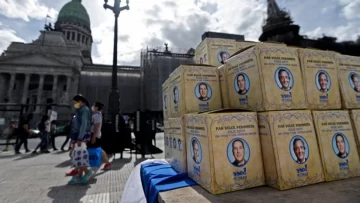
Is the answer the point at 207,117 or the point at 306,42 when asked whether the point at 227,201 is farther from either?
the point at 306,42

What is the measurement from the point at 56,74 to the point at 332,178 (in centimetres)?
3993

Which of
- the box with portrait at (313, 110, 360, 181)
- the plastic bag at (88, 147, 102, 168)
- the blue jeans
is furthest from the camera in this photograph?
the blue jeans

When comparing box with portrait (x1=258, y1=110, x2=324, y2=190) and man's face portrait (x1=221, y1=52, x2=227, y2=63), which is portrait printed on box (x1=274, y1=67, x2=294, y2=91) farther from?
man's face portrait (x1=221, y1=52, x2=227, y2=63)

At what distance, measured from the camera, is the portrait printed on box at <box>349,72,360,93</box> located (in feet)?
5.39

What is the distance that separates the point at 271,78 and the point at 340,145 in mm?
772

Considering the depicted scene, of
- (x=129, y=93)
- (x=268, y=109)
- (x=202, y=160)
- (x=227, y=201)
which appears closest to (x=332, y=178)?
(x=268, y=109)

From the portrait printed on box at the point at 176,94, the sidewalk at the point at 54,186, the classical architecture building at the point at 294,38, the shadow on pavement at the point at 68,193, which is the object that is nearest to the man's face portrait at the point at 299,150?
the portrait printed on box at the point at 176,94

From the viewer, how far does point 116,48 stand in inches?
320

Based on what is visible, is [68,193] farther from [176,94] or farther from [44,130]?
[44,130]

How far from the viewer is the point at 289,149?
1.23 meters

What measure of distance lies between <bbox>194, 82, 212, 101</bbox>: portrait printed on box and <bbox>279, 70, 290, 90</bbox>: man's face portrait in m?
0.66

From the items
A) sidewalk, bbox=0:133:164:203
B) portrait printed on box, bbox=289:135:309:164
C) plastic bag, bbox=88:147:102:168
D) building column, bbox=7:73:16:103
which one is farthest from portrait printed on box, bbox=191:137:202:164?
building column, bbox=7:73:16:103

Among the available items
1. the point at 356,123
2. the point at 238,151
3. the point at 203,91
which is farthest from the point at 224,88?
the point at 356,123

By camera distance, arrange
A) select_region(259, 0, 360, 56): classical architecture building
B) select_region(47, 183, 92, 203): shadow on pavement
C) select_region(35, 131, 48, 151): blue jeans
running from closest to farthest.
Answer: select_region(47, 183, 92, 203): shadow on pavement → select_region(35, 131, 48, 151): blue jeans → select_region(259, 0, 360, 56): classical architecture building
